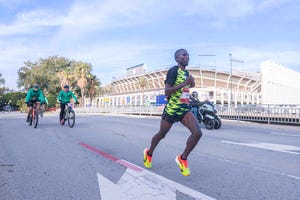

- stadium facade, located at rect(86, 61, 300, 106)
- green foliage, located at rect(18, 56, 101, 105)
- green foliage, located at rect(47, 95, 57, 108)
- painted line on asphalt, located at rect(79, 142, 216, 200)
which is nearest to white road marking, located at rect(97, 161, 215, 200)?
painted line on asphalt, located at rect(79, 142, 216, 200)

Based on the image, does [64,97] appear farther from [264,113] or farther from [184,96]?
[264,113]

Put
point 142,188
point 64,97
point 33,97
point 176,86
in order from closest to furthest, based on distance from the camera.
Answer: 1. point 142,188
2. point 176,86
3. point 33,97
4. point 64,97

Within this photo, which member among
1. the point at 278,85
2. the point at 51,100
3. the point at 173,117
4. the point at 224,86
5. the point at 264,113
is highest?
the point at 224,86

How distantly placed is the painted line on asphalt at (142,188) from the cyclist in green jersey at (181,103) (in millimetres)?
474

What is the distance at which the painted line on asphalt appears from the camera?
3.14 meters

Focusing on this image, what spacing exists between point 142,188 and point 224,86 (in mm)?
92241

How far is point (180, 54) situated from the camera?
4.11 metres

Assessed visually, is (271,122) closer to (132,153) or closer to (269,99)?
(269,99)

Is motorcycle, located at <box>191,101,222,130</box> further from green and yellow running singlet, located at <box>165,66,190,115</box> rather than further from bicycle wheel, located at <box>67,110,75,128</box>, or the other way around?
green and yellow running singlet, located at <box>165,66,190,115</box>

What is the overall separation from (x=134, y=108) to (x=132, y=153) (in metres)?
28.8

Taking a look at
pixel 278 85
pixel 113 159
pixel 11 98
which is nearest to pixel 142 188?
pixel 113 159

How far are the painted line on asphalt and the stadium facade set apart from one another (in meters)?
19.7

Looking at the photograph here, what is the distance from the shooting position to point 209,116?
11.6 metres

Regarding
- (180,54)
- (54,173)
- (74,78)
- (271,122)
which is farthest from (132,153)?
(74,78)
